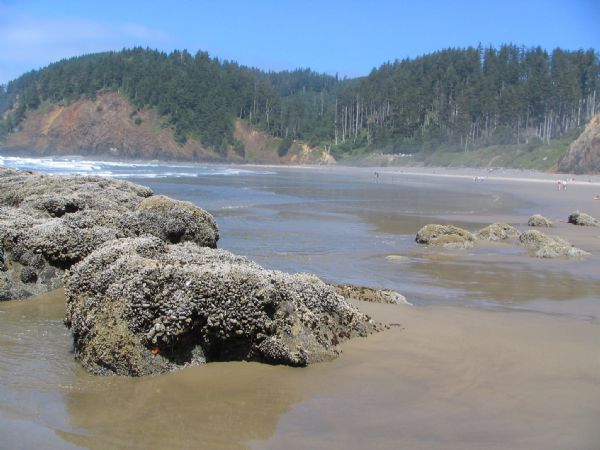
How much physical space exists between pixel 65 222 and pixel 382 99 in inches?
4945

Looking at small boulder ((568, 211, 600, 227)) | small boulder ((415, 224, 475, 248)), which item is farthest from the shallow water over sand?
small boulder ((568, 211, 600, 227))

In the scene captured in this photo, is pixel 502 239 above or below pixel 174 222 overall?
below

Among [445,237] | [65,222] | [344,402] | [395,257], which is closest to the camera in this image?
[344,402]

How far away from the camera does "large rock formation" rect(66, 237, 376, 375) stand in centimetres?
508

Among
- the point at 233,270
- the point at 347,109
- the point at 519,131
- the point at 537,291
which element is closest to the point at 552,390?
the point at 233,270

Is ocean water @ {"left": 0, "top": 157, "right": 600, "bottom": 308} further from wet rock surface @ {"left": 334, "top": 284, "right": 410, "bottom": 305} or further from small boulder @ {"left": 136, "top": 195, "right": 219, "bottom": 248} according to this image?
small boulder @ {"left": 136, "top": 195, "right": 219, "bottom": 248}

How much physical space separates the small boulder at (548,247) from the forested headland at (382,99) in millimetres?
79118

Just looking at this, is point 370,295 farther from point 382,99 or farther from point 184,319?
point 382,99

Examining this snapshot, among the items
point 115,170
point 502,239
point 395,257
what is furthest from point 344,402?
point 115,170

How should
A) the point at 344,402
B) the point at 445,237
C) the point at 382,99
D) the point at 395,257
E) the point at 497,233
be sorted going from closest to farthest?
1. the point at 344,402
2. the point at 395,257
3. the point at 445,237
4. the point at 497,233
5. the point at 382,99

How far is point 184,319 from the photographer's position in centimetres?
507

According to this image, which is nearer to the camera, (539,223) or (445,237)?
(445,237)

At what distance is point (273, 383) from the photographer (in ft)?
16.4

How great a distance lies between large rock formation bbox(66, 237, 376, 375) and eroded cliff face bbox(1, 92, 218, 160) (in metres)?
125
